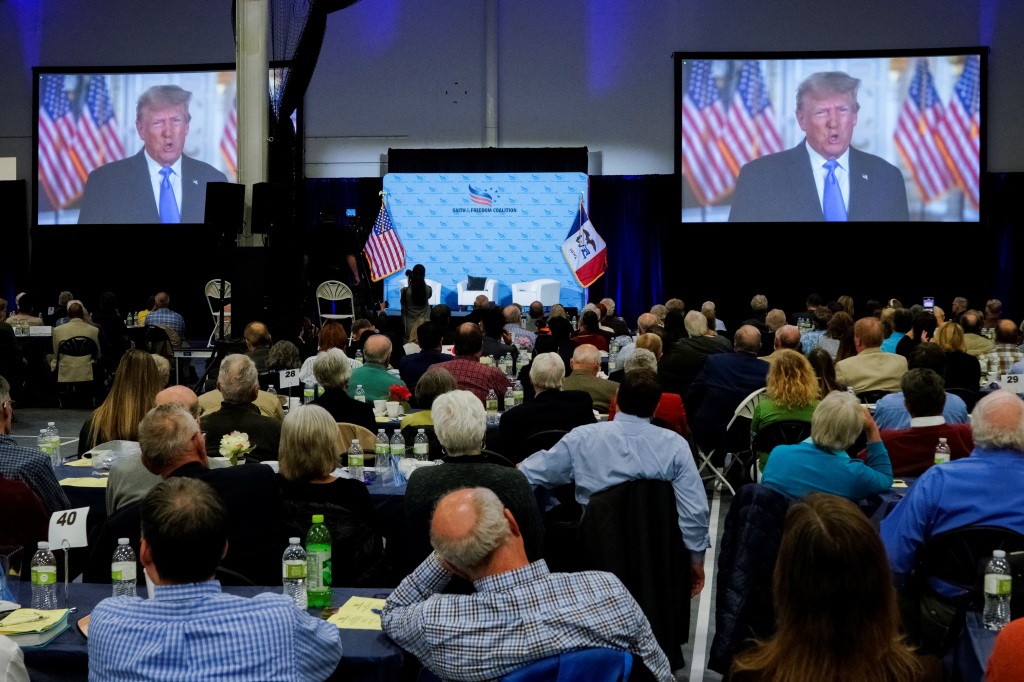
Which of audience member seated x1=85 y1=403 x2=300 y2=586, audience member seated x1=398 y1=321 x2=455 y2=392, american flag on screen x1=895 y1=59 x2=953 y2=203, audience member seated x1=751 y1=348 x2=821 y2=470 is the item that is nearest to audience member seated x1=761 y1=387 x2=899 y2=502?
audience member seated x1=751 y1=348 x2=821 y2=470

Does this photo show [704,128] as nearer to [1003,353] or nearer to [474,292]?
[474,292]

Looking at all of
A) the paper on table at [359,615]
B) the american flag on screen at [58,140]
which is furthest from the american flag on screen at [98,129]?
the paper on table at [359,615]

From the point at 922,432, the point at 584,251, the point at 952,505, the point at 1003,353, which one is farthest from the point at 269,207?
the point at 952,505

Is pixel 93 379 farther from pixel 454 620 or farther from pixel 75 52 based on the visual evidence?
pixel 454 620

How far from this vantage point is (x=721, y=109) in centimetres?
1734

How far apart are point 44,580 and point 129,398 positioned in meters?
2.21

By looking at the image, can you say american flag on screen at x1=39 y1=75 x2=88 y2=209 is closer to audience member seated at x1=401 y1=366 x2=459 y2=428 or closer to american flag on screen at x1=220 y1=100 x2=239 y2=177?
american flag on screen at x1=220 y1=100 x2=239 y2=177

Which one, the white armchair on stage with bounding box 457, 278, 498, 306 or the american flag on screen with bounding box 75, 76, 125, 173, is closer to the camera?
the white armchair on stage with bounding box 457, 278, 498, 306

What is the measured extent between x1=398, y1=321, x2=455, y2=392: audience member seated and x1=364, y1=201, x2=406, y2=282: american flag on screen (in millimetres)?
9262

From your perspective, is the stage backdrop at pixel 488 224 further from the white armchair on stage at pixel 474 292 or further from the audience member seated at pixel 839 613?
the audience member seated at pixel 839 613

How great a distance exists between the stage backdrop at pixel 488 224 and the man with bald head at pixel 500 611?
1499 centimetres

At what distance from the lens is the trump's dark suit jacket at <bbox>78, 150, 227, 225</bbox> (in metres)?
18.6

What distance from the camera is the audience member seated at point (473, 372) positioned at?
7027mm

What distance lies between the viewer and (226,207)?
1141 cm
